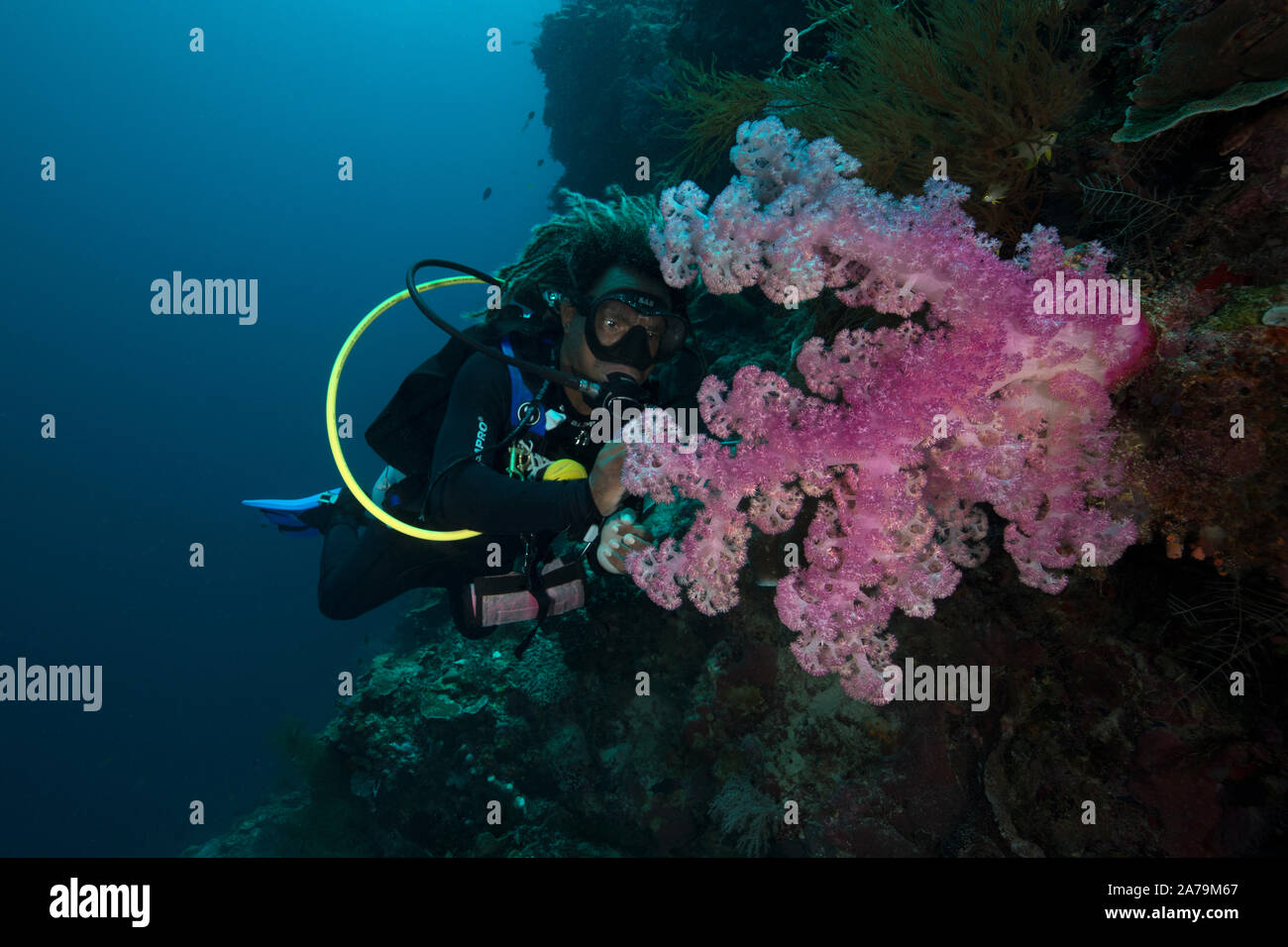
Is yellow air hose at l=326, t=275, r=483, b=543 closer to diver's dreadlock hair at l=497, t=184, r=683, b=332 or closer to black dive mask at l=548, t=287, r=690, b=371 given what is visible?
diver's dreadlock hair at l=497, t=184, r=683, b=332

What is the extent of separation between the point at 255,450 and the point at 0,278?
3627 cm

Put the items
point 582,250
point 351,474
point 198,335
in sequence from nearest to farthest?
point 582,250
point 351,474
point 198,335

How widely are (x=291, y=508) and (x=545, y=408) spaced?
11.6 feet

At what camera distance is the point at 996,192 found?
8.04 feet

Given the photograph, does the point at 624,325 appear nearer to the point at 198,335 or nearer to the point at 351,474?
the point at 351,474

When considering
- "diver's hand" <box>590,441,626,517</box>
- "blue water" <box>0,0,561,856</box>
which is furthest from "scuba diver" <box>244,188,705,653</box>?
"blue water" <box>0,0,561,856</box>

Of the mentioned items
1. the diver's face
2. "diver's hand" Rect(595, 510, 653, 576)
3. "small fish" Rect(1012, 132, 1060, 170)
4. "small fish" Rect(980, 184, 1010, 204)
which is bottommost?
"diver's hand" Rect(595, 510, 653, 576)

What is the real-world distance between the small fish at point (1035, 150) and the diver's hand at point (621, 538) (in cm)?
245

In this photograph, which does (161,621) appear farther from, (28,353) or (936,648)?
(936,648)

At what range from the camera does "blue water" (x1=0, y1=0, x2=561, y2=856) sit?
34.5 metres

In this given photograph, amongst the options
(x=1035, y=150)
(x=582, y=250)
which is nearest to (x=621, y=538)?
(x=582, y=250)

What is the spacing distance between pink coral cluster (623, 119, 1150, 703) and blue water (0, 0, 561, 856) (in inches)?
752
